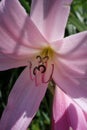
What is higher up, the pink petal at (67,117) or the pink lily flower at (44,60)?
the pink lily flower at (44,60)

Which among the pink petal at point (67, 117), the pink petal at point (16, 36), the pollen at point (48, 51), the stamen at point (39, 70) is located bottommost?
the pink petal at point (67, 117)

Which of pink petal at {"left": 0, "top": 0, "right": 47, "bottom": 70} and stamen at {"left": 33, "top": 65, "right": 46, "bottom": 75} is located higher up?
pink petal at {"left": 0, "top": 0, "right": 47, "bottom": 70}

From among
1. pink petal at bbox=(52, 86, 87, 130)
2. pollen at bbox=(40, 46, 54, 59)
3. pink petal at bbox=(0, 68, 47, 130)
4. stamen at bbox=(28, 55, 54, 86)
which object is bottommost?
pink petal at bbox=(52, 86, 87, 130)

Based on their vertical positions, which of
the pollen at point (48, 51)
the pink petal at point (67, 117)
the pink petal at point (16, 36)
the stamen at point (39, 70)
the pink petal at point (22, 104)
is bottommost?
the pink petal at point (67, 117)

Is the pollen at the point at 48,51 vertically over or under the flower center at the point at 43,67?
over
